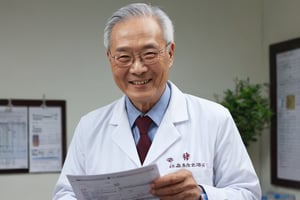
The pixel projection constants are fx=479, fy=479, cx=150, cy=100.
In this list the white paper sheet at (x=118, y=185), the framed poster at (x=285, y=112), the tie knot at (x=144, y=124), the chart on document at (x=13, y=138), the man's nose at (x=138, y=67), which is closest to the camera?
the white paper sheet at (x=118, y=185)

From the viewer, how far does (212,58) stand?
332cm

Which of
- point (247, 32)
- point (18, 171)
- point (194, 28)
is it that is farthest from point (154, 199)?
point (247, 32)

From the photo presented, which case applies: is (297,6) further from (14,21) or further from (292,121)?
(14,21)

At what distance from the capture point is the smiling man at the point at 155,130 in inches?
Result: 55.2

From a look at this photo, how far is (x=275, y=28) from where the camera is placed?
3.31 metres

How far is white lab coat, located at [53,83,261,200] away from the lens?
4.64 ft

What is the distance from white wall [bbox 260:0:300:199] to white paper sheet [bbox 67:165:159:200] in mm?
2054

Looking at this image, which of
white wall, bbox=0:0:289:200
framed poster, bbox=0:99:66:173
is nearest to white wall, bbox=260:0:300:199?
white wall, bbox=0:0:289:200

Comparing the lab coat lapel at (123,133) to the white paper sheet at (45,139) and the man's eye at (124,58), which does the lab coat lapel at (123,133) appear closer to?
the man's eye at (124,58)

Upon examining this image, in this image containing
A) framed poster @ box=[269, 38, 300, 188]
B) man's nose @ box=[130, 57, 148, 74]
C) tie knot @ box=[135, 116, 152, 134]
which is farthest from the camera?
framed poster @ box=[269, 38, 300, 188]

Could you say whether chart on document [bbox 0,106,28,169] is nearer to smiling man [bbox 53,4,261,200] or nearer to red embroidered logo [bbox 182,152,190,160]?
smiling man [bbox 53,4,261,200]

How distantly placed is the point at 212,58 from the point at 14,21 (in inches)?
53.0

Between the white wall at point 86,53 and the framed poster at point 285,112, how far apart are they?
18 centimetres

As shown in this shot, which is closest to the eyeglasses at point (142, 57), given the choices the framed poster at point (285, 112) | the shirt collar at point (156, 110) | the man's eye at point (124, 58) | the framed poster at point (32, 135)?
the man's eye at point (124, 58)
